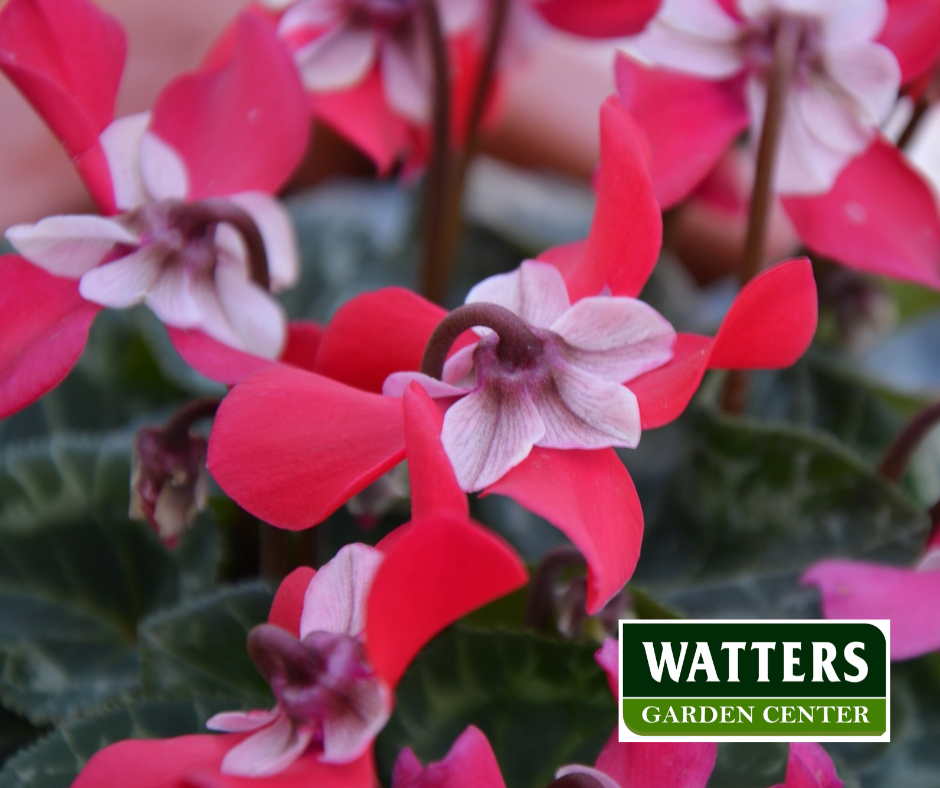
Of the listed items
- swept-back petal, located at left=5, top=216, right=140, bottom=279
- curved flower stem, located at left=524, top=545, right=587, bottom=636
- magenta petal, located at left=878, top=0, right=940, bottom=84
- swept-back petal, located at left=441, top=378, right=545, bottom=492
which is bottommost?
curved flower stem, located at left=524, top=545, right=587, bottom=636

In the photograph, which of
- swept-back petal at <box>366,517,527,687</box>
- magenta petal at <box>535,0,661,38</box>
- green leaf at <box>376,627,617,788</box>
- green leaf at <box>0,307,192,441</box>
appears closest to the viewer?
swept-back petal at <box>366,517,527,687</box>

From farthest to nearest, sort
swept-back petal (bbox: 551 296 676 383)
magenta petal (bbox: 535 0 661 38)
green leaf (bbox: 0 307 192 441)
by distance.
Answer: green leaf (bbox: 0 307 192 441)
magenta petal (bbox: 535 0 661 38)
swept-back petal (bbox: 551 296 676 383)

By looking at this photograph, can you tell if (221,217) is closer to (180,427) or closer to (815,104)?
(180,427)

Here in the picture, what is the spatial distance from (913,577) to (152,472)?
342 millimetres

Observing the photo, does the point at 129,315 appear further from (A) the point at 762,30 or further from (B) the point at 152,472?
(A) the point at 762,30

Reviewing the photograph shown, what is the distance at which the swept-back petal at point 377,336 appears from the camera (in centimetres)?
39

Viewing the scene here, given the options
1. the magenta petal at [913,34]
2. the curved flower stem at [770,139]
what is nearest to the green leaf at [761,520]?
the curved flower stem at [770,139]

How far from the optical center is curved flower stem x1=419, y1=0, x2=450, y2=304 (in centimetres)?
60

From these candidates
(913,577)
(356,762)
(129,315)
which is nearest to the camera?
(356,762)

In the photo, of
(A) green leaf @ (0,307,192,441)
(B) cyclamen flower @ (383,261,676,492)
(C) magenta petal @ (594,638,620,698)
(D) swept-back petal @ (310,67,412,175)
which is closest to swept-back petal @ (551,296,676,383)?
(B) cyclamen flower @ (383,261,676,492)

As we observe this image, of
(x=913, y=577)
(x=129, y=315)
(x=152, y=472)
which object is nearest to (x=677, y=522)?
(x=913, y=577)

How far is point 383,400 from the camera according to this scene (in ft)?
1.16

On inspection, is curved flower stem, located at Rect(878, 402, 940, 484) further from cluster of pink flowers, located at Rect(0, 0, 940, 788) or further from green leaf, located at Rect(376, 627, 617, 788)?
green leaf, located at Rect(376, 627, 617, 788)

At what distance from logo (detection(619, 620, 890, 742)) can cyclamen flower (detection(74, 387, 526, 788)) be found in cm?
7
